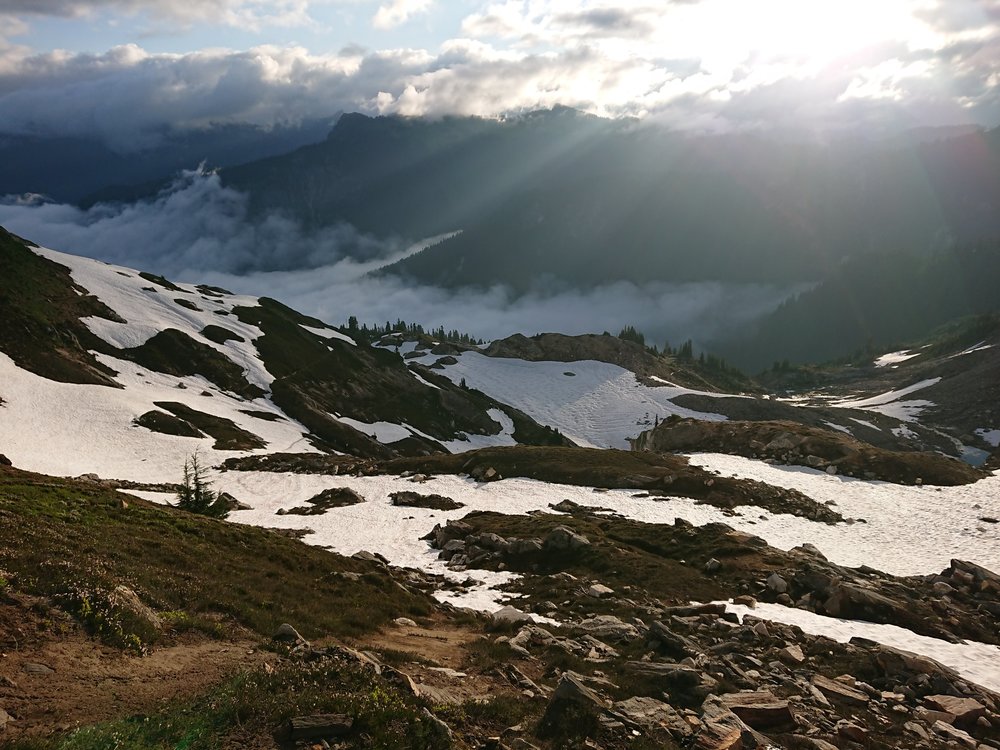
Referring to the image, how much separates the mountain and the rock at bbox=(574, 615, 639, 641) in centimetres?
11

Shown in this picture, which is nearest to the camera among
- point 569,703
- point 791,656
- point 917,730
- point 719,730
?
point 569,703

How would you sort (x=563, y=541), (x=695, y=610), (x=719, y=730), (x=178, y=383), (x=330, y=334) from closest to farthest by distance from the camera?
1. (x=719, y=730)
2. (x=695, y=610)
3. (x=563, y=541)
4. (x=178, y=383)
5. (x=330, y=334)

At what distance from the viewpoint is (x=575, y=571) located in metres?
31.4

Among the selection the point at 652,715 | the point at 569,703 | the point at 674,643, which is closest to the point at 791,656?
the point at 674,643

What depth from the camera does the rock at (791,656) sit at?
1945 cm

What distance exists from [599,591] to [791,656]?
9215 millimetres

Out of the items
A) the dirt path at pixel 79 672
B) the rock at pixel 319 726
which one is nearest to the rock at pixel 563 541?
the dirt path at pixel 79 672

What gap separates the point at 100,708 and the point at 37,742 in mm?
1757

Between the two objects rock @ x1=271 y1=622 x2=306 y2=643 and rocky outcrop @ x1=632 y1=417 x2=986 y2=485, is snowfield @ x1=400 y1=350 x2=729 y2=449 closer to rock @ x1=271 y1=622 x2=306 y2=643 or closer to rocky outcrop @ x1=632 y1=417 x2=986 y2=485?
rocky outcrop @ x1=632 y1=417 x2=986 y2=485

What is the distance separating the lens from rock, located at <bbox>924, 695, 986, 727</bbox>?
1650 centimetres

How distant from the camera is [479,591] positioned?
29.1m

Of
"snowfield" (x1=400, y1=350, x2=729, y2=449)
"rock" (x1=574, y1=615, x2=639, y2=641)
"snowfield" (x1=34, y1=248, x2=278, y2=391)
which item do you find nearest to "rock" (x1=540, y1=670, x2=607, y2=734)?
"rock" (x1=574, y1=615, x2=639, y2=641)

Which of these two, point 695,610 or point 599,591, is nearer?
point 695,610

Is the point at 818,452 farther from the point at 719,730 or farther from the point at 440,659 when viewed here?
the point at 440,659
